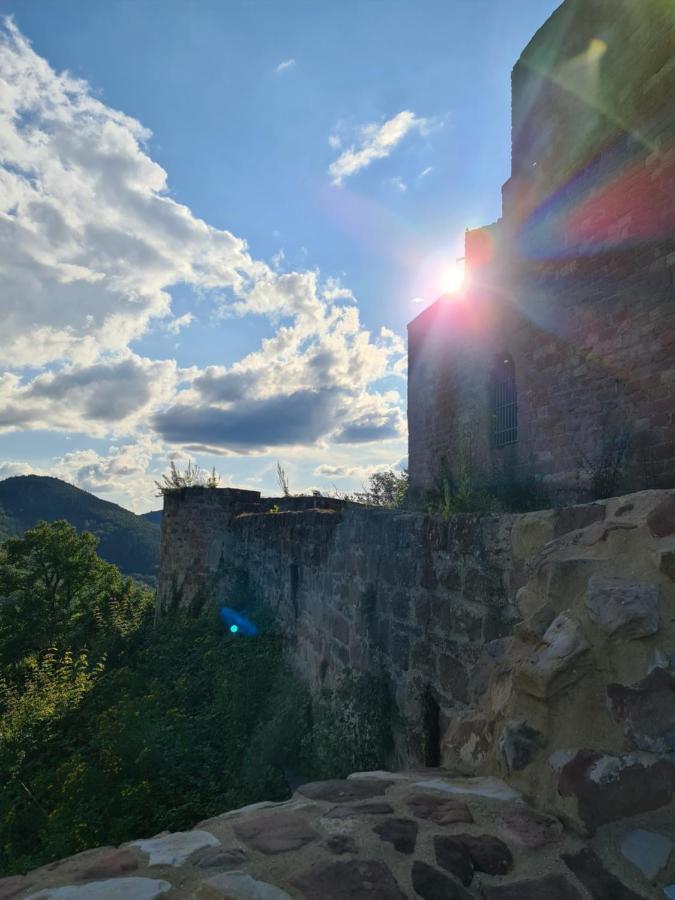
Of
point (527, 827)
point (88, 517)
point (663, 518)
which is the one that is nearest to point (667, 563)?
point (663, 518)

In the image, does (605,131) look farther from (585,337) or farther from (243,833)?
(243,833)

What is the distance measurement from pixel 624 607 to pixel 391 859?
3.04ft

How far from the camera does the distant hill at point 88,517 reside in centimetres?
7894

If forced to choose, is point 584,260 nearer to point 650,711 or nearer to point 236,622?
point 236,622

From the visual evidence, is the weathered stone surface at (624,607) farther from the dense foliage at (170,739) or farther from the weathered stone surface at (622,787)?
the dense foliage at (170,739)

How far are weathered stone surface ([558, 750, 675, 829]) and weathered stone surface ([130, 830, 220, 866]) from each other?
3.34ft

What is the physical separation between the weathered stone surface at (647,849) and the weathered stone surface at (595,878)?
0.06 m

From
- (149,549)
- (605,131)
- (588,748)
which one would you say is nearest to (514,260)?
(605,131)

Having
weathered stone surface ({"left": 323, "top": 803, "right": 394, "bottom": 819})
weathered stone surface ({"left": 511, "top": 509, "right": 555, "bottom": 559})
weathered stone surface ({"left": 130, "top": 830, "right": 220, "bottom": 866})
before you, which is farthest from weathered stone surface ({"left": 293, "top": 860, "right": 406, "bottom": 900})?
weathered stone surface ({"left": 511, "top": 509, "right": 555, "bottom": 559})

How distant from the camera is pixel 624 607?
169 centimetres

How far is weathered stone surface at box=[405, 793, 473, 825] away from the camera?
5.41 ft

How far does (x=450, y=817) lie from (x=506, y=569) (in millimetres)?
1347

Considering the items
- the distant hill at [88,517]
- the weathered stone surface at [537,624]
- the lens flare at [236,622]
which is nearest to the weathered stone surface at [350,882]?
the weathered stone surface at [537,624]

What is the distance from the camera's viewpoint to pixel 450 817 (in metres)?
1.66
